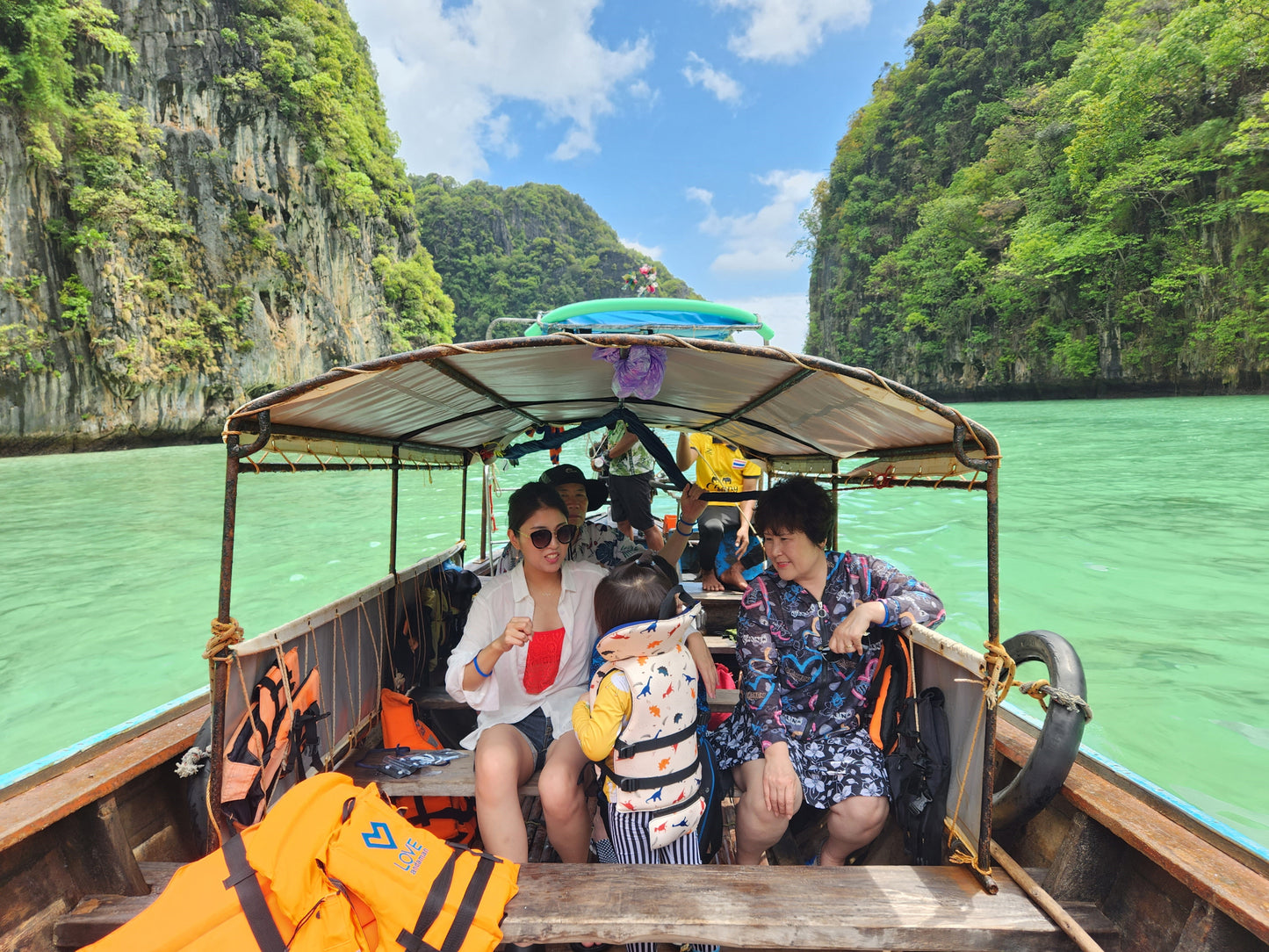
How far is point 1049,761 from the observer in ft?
6.06

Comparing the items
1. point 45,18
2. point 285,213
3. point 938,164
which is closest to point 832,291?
point 938,164

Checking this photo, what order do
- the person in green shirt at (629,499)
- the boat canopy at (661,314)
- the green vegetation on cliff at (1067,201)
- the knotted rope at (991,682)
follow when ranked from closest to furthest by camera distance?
the knotted rope at (991,682) < the boat canopy at (661,314) < the person in green shirt at (629,499) < the green vegetation on cliff at (1067,201)

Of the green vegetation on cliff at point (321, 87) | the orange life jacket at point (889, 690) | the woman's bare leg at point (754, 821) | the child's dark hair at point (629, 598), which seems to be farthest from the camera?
the green vegetation on cliff at point (321, 87)

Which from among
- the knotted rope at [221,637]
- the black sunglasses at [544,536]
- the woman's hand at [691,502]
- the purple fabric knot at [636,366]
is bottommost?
the knotted rope at [221,637]

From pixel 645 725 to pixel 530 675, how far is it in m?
0.73

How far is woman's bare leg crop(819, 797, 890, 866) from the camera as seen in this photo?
75.3 inches

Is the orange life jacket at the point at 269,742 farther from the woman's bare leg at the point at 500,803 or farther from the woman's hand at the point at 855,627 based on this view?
the woman's hand at the point at 855,627

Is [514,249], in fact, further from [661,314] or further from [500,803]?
[500,803]

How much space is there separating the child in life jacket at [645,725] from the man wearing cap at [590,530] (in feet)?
3.44

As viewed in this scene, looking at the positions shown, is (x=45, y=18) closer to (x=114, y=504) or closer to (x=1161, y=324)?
(x=114, y=504)

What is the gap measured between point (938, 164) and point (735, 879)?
44137mm


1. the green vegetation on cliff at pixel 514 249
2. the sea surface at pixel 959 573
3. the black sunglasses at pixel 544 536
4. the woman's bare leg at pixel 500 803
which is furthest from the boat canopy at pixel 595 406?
the green vegetation on cliff at pixel 514 249

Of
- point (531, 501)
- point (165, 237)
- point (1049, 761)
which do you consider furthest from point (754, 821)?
point (165, 237)

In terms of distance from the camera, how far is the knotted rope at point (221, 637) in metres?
1.71
